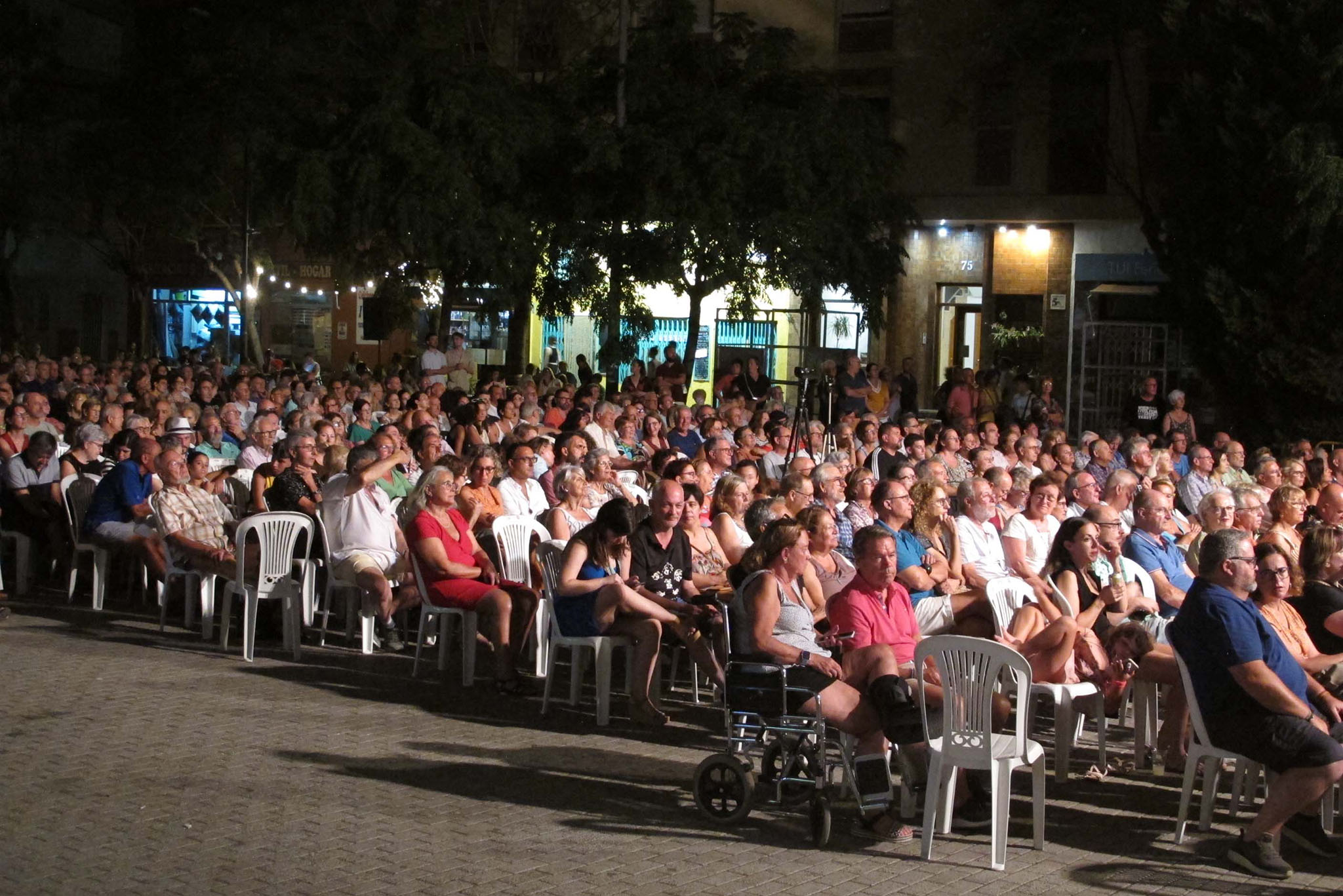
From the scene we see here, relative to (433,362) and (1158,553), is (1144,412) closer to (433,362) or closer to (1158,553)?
(433,362)

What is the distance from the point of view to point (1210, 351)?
2347 centimetres

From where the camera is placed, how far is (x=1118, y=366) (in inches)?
1024

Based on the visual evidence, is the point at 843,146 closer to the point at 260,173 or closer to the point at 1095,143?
the point at 1095,143

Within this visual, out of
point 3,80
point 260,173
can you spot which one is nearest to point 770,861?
point 260,173

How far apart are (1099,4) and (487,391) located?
1505 cm

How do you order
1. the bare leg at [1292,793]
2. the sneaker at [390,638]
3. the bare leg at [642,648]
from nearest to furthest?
the bare leg at [1292,793], the bare leg at [642,648], the sneaker at [390,638]

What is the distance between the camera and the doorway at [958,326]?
32.6 metres

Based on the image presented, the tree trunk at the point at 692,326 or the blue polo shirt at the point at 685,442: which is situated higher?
the tree trunk at the point at 692,326

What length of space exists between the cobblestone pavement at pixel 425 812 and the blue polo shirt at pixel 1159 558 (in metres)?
1.04

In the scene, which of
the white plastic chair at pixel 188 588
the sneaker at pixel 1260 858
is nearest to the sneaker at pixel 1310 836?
the sneaker at pixel 1260 858

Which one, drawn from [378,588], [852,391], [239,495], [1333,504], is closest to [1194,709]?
[1333,504]

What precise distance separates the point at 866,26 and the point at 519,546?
24783 millimetres

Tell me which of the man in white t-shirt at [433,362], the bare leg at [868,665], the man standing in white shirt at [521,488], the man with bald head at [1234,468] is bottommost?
the bare leg at [868,665]

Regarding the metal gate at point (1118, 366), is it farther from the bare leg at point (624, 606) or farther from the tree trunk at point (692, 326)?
the bare leg at point (624, 606)
